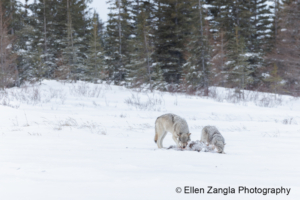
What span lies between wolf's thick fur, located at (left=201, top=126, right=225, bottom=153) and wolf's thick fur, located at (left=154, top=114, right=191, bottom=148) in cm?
56

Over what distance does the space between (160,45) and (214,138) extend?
27.2 metres

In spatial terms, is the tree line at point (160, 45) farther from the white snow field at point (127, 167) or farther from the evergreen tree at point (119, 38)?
the white snow field at point (127, 167)

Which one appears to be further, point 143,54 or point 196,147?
point 143,54

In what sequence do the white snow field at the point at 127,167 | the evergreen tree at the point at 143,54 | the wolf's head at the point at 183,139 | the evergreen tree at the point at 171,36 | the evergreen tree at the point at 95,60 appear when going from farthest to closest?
the evergreen tree at the point at 171,36
the evergreen tree at the point at 95,60
the evergreen tree at the point at 143,54
the wolf's head at the point at 183,139
the white snow field at the point at 127,167

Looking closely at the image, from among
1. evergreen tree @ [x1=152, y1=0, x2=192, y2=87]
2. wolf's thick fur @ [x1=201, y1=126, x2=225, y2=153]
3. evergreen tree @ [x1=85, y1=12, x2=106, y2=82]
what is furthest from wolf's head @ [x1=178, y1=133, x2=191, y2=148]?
evergreen tree @ [x1=85, y1=12, x2=106, y2=82]

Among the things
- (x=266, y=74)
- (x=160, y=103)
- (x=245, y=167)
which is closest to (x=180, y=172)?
(x=245, y=167)

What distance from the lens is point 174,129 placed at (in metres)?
5.09

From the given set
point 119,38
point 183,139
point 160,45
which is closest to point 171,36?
point 160,45

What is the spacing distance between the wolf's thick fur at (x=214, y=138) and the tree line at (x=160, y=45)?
17.2 m

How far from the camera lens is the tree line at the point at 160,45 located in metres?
24.7

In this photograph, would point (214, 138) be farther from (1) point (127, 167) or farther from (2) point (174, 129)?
(1) point (127, 167)

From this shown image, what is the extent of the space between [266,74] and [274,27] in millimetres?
8385

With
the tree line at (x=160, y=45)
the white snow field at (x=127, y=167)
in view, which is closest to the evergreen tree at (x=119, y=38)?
the tree line at (x=160, y=45)

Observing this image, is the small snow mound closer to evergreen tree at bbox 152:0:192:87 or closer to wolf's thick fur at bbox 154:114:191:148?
wolf's thick fur at bbox 154:114:191:148
